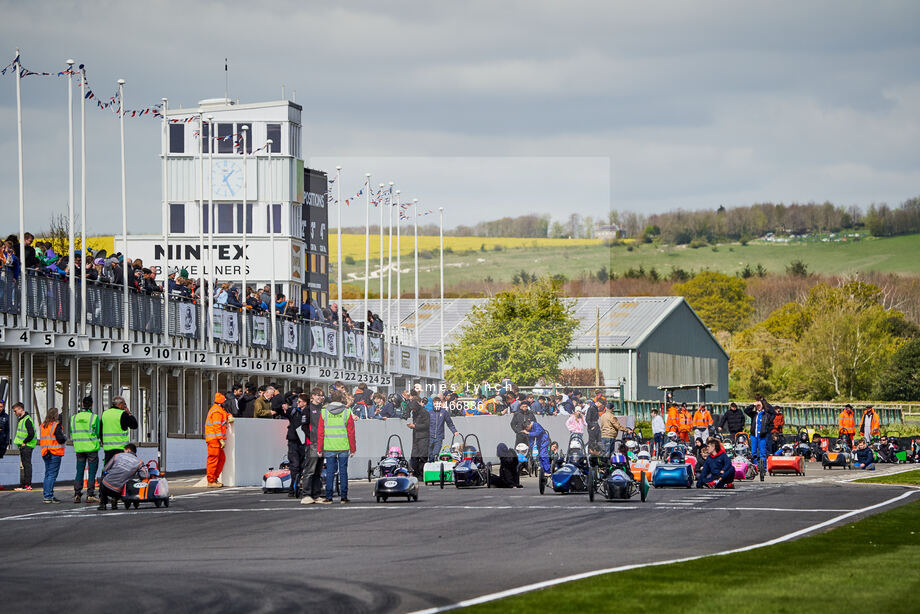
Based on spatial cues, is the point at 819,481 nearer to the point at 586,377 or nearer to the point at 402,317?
the point at 586,377

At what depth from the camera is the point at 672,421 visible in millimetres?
45438

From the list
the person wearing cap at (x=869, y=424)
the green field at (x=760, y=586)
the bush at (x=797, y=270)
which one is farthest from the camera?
the bush at (x=797, y=270)

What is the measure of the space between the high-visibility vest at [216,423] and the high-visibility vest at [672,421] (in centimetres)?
1754

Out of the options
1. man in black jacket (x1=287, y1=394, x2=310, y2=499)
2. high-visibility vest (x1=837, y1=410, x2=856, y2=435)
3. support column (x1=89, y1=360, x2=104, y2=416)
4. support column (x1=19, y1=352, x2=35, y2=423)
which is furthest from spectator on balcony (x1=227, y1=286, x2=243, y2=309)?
high-visibility vest (x1=837, y1=410, x2=856, y2=435)

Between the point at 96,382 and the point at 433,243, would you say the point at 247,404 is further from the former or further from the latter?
the point at 433,243

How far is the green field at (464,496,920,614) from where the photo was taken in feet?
39.3

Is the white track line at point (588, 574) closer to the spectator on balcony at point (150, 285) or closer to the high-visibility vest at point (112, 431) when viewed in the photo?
the high-visibility vest at point (112, 431)

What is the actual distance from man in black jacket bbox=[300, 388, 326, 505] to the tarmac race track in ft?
2.37

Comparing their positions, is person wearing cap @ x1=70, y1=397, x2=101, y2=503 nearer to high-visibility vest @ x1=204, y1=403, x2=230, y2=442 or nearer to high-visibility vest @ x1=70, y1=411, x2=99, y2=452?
high-visibility vest @ x1=70, y1=411, x2=99, y2=452

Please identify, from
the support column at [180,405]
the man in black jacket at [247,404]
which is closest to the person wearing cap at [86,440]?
the man in black jacket at [247,404]

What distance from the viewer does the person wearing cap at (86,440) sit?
87.3ft

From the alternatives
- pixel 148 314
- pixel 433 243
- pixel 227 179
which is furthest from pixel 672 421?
pixel 433 243

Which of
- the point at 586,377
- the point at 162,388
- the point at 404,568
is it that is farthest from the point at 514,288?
the point at 404,568

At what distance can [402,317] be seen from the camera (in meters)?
100
